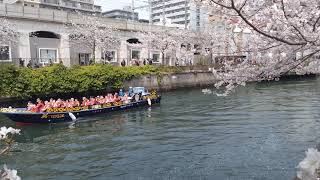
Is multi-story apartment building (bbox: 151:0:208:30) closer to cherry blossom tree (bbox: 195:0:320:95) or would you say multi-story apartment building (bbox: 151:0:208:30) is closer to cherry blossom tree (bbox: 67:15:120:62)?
cherry blossom tree (bbox: 195:0:320:95)

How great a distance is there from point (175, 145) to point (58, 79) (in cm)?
1594

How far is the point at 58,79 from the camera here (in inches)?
1153

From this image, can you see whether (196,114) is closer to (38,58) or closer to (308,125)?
(308,125)

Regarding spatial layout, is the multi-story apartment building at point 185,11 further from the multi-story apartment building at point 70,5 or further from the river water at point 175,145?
the multi-story apartment building at point 70,5

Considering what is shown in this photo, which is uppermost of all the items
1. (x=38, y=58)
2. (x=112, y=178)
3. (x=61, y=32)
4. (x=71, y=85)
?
(x=61, y=32)

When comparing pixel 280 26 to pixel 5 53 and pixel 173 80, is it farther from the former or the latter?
pixel 173 80

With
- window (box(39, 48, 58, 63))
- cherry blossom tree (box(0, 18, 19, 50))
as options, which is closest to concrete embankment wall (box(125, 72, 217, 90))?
window (box(39, 48, 58, 63))

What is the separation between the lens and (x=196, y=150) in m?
15.0

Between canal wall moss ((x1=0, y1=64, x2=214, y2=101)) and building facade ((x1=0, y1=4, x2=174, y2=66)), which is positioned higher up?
building facade ((x1=0, y1=4, x2=174, y2=66))

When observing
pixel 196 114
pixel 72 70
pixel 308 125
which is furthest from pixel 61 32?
pixel 308 125

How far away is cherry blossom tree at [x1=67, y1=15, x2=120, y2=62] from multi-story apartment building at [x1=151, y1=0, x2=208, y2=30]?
6117 mm

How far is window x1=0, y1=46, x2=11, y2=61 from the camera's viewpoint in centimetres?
3281

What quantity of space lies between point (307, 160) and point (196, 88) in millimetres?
40160

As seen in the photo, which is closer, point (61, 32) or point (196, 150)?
point (196, 150)
